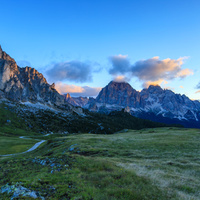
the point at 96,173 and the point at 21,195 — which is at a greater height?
the point at 21,195

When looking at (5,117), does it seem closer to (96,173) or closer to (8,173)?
(8,173)

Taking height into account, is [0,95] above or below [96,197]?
Result: above

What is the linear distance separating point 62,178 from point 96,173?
405cm

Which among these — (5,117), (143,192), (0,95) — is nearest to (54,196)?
(143,192)

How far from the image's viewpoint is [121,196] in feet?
35.6

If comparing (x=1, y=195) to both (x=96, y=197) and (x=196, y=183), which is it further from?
(x=196, y=183)

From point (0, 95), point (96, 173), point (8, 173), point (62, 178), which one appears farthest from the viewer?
point (0, 95)

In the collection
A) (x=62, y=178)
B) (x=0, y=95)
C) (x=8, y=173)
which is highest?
(x=0, y=95)

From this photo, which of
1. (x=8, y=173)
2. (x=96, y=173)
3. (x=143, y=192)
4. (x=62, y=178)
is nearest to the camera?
(x=143, y=192)

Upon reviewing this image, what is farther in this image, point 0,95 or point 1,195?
point 0,95

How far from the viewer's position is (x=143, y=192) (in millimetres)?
11445

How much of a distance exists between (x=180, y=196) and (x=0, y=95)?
9690 inches

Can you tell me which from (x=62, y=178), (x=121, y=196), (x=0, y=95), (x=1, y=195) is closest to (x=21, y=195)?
(x=1, y=195)

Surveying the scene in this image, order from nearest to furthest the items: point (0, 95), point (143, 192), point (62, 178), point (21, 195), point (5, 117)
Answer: point (21, 195) → point (143, 192) → point (62, 178) → point (5, 117) → point (0, 95)
